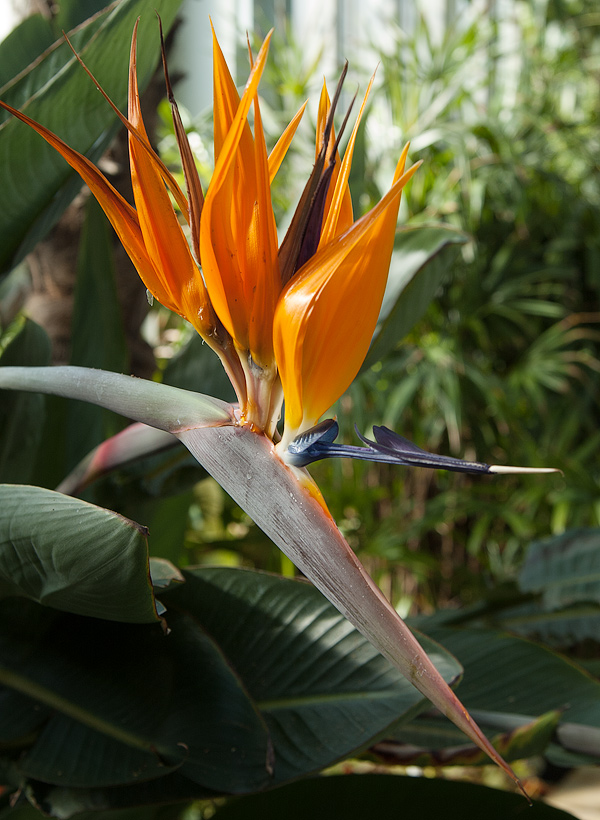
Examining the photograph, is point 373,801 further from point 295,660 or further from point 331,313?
point 331,313

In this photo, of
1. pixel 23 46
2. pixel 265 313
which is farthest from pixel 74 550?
pixel 23 46

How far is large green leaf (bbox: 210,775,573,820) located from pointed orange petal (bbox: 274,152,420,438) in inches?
13.3

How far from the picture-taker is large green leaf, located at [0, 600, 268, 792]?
1.10ft

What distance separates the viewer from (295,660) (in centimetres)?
39

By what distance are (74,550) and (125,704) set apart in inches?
5.8

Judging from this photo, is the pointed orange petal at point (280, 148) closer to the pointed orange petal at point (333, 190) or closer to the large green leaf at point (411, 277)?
the pointed orange petal at point (333, 190)

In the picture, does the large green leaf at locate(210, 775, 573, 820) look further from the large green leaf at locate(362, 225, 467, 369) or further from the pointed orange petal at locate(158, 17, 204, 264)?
the pointed orange petal at locate(158, 17, 204, 264)

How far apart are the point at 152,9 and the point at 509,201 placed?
59.4 inches

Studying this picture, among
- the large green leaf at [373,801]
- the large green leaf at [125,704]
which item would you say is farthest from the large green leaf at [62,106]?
the large green leaf at [373,801]

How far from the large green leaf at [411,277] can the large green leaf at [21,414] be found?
0.22m

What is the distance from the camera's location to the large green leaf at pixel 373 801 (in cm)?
44

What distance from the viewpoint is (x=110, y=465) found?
0.32 m

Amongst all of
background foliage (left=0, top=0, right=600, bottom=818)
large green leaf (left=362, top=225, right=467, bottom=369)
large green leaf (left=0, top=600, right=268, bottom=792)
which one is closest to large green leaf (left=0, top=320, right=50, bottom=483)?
background foliage (left=0, top=0, right=600, bottom=818)

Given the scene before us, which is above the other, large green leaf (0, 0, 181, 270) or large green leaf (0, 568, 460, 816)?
large green leaf (0, 0, 181, 270)
